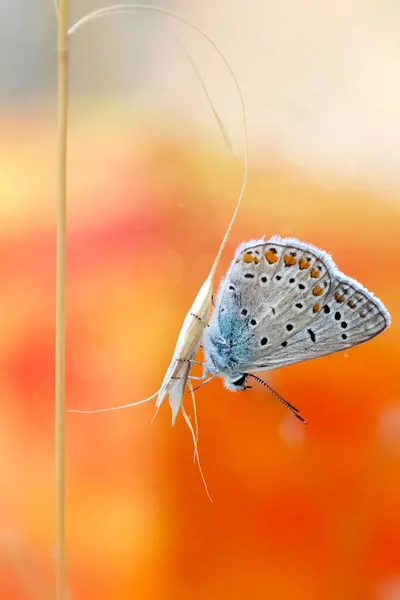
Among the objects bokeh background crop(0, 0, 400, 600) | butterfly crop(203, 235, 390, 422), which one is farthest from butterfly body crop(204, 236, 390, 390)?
bokeh background crop(0, 0, 400, 600)

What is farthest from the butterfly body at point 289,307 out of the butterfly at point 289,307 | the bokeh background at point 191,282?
the bokeh background at point 191,282

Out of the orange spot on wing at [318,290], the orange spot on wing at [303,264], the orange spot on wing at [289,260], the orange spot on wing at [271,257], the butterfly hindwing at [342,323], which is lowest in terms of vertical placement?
the butterfly hindwing at [342,323]

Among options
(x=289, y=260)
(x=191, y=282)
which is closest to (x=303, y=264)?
(x=289, y=260)

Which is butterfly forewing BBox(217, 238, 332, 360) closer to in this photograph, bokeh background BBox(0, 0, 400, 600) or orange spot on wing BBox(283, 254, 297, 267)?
orange spot on wing BBox(283, 254, 297, 267)

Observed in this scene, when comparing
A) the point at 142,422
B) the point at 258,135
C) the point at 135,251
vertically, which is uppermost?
the point at 258,135

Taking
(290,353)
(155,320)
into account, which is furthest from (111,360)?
(290,353)

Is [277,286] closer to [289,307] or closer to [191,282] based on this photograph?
[289,307]

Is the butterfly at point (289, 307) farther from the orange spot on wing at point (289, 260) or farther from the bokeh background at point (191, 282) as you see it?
the bokeh background at point (191, 282)

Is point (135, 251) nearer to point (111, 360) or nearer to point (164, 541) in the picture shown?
point (111, 360)
